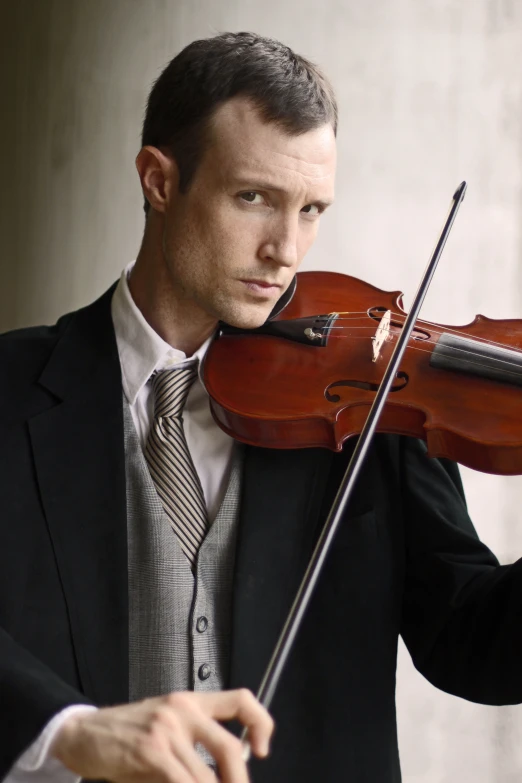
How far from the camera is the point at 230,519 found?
3.49ft

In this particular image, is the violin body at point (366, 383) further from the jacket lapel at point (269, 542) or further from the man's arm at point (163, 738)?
the man's arm at point (163, 738)

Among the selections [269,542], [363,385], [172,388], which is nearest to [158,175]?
[172,388]

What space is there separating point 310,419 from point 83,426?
10.4 inches

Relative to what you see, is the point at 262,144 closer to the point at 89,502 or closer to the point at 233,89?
the point at 233,89

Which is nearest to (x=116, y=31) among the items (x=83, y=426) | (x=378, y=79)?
(x=378, y=79)

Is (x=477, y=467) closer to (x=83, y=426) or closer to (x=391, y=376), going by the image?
(x=391, y=376)

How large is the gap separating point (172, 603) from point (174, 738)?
395 mm

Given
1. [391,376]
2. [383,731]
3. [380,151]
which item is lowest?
[383,731]

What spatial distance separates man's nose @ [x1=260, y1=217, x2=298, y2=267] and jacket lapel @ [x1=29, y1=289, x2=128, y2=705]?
0.23 meters

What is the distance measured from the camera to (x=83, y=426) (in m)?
1.08

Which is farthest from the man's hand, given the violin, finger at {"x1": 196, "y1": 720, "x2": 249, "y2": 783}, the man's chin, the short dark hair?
the short dark hair

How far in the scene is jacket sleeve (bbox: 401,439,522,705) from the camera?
0.97m

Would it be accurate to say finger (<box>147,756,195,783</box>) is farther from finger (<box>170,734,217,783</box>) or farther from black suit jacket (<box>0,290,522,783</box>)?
black suit jacket (<box>0,290,522,783</box>)

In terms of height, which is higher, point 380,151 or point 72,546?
point 380,151
